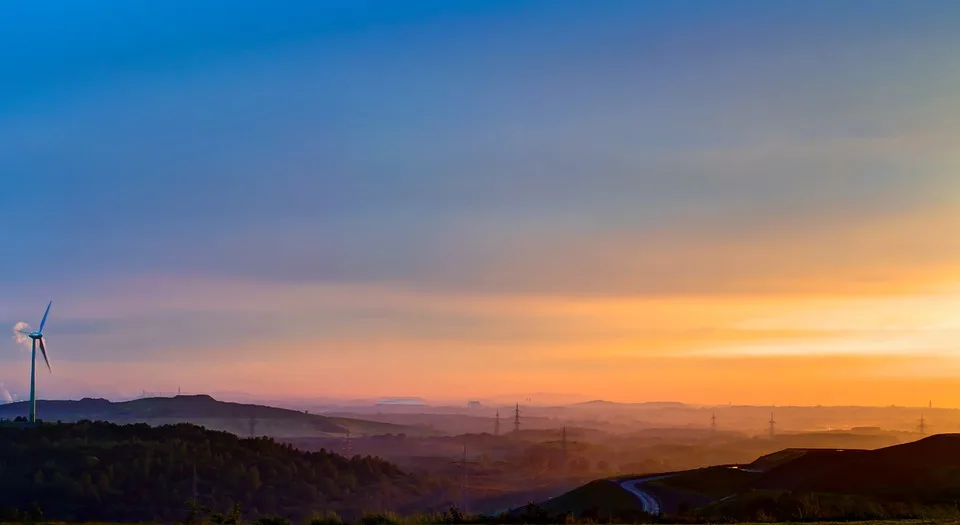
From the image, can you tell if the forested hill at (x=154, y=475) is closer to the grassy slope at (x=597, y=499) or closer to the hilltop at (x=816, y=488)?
the grassy slope at (x=597, y=499)

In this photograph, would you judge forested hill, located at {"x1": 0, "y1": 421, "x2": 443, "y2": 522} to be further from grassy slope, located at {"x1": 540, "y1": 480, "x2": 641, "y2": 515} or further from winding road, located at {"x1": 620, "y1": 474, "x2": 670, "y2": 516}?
grassy slope, located at {"x1": 540, "y1": 480, "x2": 641, "y2": 515}

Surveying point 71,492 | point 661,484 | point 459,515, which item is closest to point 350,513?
point 71,492

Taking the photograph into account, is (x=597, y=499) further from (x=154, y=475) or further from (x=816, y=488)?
(x=154, y=475)

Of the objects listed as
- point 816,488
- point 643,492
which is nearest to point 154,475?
point 643,492

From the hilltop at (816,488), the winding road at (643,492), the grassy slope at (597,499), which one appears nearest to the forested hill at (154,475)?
the winding road at (643,492)

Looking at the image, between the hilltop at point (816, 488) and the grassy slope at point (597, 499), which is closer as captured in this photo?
the hilltop at point (816, 488)

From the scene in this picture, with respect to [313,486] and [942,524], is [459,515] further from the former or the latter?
[313,486]

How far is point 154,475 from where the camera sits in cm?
15675

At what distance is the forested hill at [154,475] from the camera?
14138 centimetres

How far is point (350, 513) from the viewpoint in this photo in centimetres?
16600

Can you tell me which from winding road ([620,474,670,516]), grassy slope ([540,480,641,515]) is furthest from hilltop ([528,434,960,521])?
winding road ([620,474,670,516])

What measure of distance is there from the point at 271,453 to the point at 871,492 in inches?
5899

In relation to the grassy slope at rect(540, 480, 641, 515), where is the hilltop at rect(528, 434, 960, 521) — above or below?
above

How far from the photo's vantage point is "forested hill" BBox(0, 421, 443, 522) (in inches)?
5566
